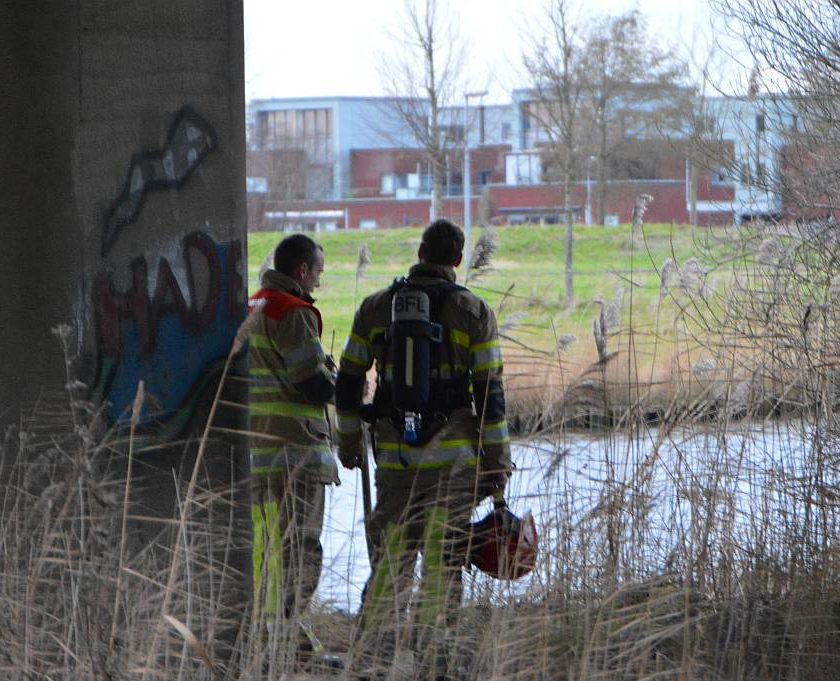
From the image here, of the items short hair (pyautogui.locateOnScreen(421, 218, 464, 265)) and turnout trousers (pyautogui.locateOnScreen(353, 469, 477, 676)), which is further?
short hair (pyautogui.locateOnScreen(421, 218, 464, 265))

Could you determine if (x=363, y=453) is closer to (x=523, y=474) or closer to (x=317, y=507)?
(x=317, y=507)

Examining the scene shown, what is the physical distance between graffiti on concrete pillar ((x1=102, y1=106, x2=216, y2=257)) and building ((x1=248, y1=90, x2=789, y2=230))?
2.77m

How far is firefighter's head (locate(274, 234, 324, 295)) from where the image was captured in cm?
545

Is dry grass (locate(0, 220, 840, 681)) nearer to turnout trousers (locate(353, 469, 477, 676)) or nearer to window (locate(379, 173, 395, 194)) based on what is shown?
turnout trousers (locate(353, 469, 477, 676))

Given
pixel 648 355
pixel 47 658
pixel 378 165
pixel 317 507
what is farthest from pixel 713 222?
pixel 378 165

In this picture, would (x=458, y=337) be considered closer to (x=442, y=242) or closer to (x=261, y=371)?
(x=442, y=242)

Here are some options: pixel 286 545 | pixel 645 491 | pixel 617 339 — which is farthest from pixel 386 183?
pixel 286 545

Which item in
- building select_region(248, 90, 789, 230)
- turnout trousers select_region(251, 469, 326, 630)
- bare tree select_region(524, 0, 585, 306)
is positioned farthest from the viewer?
bare tree select_region(524, 0, 585, 306)

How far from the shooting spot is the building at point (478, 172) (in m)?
6.35

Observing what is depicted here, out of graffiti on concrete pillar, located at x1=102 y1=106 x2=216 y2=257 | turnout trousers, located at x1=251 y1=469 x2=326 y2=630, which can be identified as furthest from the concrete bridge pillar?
turnout trousers, located at x1=251 y1=469 x2=326 y2=630

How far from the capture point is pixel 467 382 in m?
5.06

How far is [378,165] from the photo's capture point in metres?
66.4

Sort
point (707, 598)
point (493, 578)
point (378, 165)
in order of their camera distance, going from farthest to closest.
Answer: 1. point (378, 165)
2. point (707, 598)
3. point (493, 578)

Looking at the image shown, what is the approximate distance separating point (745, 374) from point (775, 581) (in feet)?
3.13
